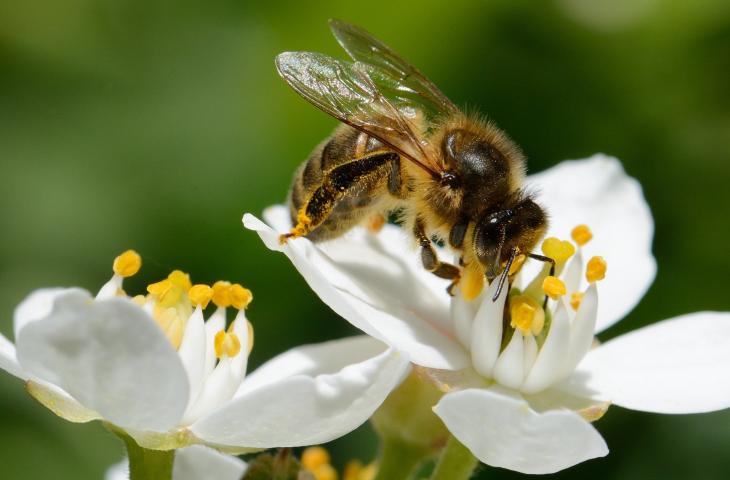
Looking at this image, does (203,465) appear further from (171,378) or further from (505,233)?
(505,233)

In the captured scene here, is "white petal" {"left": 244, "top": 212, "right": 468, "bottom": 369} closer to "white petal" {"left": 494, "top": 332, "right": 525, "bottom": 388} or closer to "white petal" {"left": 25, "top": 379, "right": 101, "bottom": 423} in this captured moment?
"white petal" {"left": 494, "top": 332, "right": 525, "bottom": 388}

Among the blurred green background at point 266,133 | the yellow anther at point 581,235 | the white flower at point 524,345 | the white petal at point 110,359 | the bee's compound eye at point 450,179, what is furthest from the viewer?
the blurred green background at point 266,133

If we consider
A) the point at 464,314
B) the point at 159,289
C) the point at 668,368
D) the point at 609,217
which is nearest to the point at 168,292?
the point at 159,289

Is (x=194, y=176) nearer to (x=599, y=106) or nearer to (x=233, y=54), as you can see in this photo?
(x=233, y=54)

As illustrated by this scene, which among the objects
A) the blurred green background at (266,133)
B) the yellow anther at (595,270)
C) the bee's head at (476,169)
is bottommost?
the blurred green background at (266,133)

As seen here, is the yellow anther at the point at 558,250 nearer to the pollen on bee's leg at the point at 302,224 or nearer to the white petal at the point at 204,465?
the pollen on bee's leg at the point at 302,224

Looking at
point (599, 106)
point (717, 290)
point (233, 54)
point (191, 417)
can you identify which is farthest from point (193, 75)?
point (191, 417)

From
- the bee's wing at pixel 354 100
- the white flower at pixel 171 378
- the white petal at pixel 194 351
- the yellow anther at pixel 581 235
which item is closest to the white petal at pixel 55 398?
the white flower at pixel 171 378
